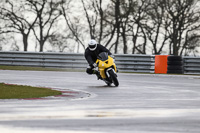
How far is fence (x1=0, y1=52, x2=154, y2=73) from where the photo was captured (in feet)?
91.5

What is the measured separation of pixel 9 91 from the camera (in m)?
13.6

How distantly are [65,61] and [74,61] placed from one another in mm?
515

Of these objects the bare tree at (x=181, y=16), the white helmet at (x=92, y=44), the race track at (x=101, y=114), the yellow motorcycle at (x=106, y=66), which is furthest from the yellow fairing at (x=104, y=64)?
the bare tree at (x=181, y=16)

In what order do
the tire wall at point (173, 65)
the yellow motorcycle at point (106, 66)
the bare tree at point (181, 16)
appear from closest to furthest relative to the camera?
1. the yellow motorcycle at point (106, 66)
2. the tire wall at point (173, 65)
3. the bare tree at point (181, 16)

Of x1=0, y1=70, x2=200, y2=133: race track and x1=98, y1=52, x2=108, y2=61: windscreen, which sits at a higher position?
x1=98, y1=52, x2=108, y2=61: windscreen

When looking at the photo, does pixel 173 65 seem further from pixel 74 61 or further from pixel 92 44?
pixel 92 44

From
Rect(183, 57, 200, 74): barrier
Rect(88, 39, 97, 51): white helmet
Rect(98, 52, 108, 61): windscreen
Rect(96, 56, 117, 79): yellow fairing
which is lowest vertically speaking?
Rect(183, 57, 200, 74): barrier

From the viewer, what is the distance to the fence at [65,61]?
27.9 m

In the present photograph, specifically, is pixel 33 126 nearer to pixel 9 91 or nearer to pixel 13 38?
pixel 9 91

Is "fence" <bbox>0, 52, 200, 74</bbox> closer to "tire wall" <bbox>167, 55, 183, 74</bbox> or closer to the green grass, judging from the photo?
"tire wall" <bbox>167, 55, 183, 74</bbox>

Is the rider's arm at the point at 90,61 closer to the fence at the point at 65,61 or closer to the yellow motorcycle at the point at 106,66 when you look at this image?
the yellow motorcycle at the point at 106,66

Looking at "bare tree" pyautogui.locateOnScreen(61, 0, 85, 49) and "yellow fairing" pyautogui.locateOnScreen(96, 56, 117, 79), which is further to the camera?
"bare tree" pyautogui.locateOnScreen(61, 0, 85, 49)

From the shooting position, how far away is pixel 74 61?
97.2 ft

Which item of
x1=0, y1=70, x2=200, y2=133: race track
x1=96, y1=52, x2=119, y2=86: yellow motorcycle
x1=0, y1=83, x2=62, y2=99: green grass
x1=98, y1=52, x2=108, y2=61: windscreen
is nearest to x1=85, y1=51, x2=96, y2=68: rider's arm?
x1=96, y1=52, x2=119, y2=86: yellow motorcycle
